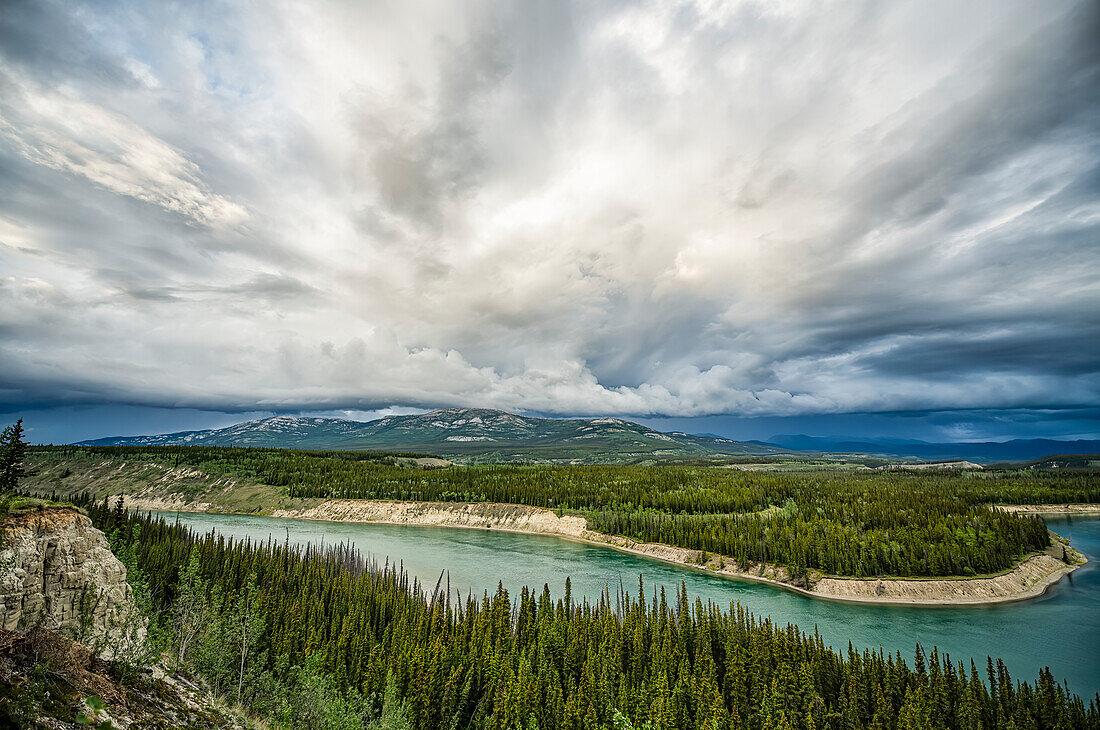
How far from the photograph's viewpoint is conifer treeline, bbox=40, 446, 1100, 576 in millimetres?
72375

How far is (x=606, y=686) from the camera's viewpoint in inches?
1320

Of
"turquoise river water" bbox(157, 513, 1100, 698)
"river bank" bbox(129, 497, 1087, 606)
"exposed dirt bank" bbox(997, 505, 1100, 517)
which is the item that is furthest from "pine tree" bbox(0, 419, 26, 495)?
"exposed dirt bank" bbox(997, 505, 1100, 517)

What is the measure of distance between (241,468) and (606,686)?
173 metres

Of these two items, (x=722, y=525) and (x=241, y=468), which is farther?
(x=241, y=468)

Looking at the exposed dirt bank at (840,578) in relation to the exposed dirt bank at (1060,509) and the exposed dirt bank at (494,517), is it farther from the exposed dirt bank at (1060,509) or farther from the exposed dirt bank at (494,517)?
the exposed dirt bank at (1060,509)

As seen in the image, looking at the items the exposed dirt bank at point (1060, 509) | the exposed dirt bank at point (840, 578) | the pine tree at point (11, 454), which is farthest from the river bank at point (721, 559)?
the pine tree at point (11, 454)

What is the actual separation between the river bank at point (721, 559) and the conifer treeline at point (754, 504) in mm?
2273

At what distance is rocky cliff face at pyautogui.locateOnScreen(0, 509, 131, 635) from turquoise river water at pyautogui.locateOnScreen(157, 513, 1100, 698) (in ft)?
153


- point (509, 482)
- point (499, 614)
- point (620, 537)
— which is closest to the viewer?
point (499, 614)

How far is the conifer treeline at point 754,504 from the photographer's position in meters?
72.4

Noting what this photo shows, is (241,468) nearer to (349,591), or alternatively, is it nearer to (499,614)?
(349,591)

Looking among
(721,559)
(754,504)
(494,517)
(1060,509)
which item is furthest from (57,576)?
(1060,509)

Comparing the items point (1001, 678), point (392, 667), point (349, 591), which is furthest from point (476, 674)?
point (1001, 678)

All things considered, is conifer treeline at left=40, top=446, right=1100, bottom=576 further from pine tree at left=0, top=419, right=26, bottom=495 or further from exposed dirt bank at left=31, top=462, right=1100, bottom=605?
pine tree at left=0, top=419, right=26, bottom=495
